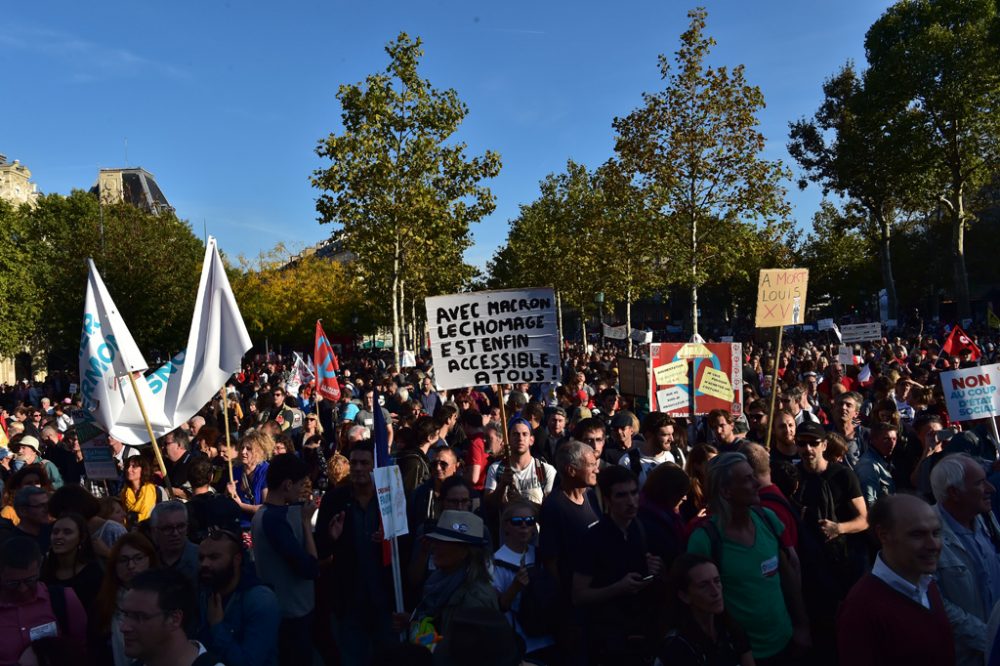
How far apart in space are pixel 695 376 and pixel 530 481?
396cm

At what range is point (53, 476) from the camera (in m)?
8.66

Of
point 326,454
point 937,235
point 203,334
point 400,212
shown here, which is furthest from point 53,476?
point 937,235

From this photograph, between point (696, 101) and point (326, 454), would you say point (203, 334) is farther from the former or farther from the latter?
point (696, 101)

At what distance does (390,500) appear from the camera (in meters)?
4.77

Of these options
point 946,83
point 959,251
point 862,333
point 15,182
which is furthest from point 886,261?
point 15,182

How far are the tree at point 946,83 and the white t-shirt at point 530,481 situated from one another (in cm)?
3229

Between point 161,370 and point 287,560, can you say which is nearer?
point 287,560

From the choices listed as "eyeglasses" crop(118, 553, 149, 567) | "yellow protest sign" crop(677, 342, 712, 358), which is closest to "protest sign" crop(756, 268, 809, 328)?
"yellow protest sign" crop(677, 342, 712, 358)

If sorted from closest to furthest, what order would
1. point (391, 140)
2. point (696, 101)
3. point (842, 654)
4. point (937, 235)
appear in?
point (842, 654)
point (696, 101)
point (391, 140)
point (937, 235)

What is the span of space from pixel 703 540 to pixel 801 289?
256 inches

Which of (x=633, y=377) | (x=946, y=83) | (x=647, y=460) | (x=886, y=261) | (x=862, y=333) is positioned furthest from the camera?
(x=886, y=261)

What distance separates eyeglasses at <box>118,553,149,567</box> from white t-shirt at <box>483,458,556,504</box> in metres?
2.70

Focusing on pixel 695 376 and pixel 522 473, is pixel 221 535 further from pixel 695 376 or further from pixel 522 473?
pixel 695 376

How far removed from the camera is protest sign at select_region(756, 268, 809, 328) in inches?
387
